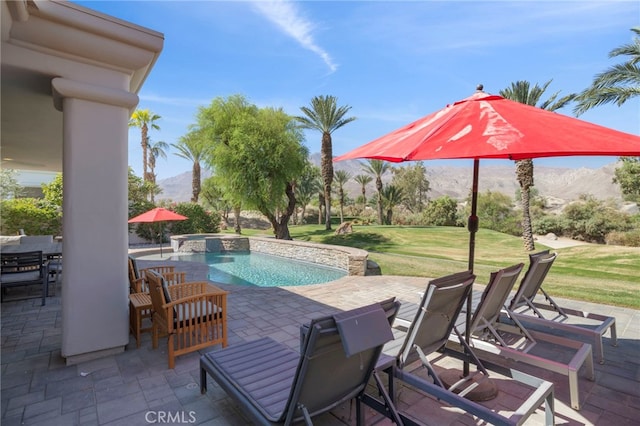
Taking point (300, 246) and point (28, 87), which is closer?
point (28, 87)

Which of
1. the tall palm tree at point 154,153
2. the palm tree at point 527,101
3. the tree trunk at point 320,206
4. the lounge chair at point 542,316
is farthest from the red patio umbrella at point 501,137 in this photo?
the tall palm tree at point 154,153

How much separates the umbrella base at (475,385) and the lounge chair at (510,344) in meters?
0.21

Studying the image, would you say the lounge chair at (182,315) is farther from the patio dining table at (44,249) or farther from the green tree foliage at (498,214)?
the green tree foliage at (498,214)

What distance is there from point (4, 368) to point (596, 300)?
9.32 metres

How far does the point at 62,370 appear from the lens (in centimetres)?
356

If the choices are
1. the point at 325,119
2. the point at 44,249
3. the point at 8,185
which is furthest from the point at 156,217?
the point at 325,119

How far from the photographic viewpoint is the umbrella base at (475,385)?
2.90m

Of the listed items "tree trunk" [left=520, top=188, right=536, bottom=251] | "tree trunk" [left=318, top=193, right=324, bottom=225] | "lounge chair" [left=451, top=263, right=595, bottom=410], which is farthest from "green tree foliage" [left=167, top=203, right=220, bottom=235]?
"lounge chair" [left=451, top=263, right=595, bottom=410]

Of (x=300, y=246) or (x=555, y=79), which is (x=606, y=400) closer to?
(x=300, y=246)

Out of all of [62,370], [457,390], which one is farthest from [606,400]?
[62,370]

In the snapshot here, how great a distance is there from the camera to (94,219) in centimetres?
374

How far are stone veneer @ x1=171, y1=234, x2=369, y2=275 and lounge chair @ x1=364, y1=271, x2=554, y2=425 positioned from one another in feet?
27.4

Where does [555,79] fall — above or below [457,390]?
above

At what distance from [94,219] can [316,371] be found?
3.29m
